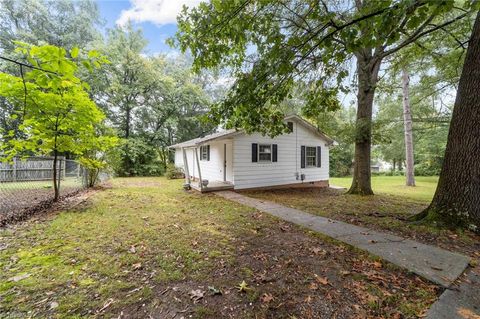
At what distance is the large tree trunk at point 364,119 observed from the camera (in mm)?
8297

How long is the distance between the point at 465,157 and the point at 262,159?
787 centimetres

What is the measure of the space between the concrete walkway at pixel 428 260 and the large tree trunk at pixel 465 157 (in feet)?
4.04

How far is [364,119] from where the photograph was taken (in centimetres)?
845

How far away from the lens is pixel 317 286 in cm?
256

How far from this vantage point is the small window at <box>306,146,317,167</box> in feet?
42.8

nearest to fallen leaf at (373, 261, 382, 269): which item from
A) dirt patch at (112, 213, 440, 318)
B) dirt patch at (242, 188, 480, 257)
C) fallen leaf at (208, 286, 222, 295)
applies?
dirt patch at (112, 213, 440, 318)

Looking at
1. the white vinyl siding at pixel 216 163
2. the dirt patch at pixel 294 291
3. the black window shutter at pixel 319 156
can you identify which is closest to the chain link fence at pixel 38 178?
the white vinyl siding at pixel 216 163

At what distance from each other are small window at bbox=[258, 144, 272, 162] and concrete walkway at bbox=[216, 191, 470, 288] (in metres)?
6.16

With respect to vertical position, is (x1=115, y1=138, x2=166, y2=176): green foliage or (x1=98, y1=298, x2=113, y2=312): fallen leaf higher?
(x1=115, y1=138, x2=166, y2=176): green foliage

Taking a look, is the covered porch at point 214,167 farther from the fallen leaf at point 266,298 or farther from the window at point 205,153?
the fallen leaf at point 266,298

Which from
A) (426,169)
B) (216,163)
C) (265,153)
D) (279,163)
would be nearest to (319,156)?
(279,163)

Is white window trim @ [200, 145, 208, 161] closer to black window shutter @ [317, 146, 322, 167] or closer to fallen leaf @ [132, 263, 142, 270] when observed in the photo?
black window shutter @ [317, 146, 322, 167]

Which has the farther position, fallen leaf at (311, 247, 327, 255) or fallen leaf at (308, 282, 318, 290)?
fallen leaf at (311, 247, 327, 255)

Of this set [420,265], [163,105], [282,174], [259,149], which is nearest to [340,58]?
[420,265]
